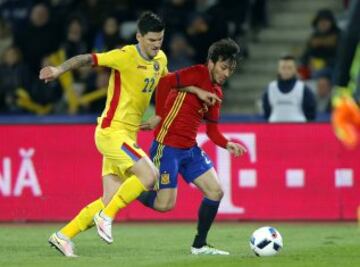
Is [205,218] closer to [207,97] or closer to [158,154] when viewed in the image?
[158,154]

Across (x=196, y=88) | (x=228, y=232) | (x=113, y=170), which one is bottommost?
(x=228, y=232)

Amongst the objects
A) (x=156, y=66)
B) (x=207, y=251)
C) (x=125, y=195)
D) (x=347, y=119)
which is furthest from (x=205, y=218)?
(x=347, y=119)

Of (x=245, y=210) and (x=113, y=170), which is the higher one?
(x=113, y=170)

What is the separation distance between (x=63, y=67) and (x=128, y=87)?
768 millimetres

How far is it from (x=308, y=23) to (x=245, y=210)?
21.3 ft

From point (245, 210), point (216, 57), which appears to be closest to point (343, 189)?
point (245, 210)

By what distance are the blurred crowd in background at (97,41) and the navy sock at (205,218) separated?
22.4ft

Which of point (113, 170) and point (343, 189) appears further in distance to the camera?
point (343, 189)

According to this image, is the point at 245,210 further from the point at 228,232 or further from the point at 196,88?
the point at 196,88

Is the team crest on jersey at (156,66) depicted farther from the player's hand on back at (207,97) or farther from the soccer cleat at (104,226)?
the soccer cleat at (104,226)

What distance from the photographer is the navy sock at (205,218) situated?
11.8 metres

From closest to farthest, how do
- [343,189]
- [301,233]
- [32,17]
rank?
[301,233] → [343,189] → [32,17]

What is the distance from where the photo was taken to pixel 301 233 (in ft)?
46.2

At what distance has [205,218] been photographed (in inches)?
463
